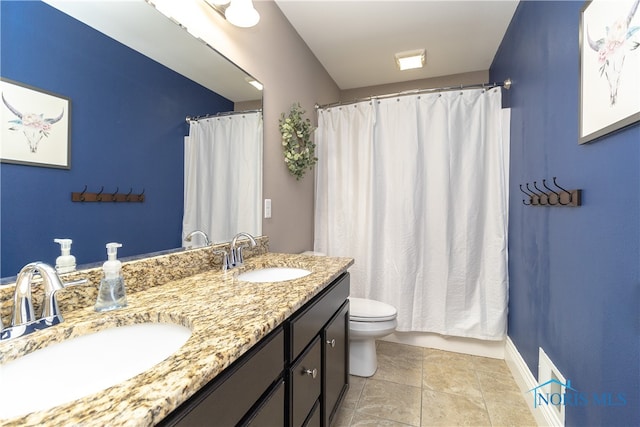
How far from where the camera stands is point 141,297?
897 millimetres

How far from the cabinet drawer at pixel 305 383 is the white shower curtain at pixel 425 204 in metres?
1.27

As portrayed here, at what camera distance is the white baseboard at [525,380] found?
4.50 ft

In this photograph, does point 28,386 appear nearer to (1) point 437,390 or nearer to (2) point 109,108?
(2) point 109,108

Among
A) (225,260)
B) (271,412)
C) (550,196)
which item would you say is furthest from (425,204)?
(271,412)

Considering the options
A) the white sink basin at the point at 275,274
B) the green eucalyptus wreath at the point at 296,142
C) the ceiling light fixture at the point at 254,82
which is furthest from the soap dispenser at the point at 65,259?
the green eucalyptus wreath at the point at 296,142

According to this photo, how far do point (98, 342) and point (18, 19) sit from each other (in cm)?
80

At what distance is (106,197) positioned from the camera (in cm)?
90

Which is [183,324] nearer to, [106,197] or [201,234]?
[106,197]

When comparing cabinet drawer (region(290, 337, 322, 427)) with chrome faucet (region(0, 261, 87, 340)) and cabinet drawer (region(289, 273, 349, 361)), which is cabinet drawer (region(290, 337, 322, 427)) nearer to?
cabinet drawer (region(289, 273, 349, 361))

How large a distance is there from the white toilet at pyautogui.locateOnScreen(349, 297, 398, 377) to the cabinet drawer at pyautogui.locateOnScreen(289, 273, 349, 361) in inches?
16.0

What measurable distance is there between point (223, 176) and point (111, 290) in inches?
31.3

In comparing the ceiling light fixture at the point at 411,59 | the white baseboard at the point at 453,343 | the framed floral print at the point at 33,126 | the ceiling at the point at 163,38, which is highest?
the ceiling light fixture at the point at 411,59

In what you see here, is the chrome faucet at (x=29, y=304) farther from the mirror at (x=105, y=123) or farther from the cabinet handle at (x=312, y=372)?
the cabinet handle at (x=312, y=372)

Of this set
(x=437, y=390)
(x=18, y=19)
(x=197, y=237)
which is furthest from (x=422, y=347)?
(x=18, y=19)
